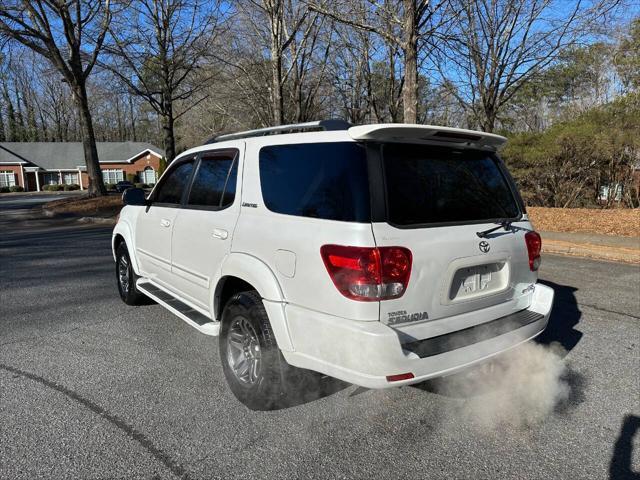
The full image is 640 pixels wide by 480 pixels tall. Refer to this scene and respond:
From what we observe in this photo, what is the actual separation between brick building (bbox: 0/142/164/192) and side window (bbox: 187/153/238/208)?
180 feet

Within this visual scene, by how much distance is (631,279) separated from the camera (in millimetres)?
6840

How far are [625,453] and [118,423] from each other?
10.1ft

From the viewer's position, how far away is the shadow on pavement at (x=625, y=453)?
2.38 meters

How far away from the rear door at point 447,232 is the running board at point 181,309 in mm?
1561

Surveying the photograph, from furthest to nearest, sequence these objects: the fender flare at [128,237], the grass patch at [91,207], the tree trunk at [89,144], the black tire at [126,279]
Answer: the tree trunk at [89,144] → the grass patch at [91,207] → the black tire at [126,279] → the fender flare at [128,237]

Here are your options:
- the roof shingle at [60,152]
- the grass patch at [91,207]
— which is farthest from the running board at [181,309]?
the roof shingle at [60,152]

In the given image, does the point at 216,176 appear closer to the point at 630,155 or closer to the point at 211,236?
the point at 211,236

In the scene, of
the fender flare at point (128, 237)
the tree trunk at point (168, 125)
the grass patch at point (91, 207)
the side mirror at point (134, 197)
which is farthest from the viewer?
the tree trunk at point (168, 125)

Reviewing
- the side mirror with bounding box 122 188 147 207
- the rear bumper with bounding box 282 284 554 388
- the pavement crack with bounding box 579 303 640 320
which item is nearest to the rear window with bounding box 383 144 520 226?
the rear bumper with bounding box 282 284 554 388

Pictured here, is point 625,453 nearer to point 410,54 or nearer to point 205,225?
point 205,225

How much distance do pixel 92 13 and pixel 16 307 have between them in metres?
18.5

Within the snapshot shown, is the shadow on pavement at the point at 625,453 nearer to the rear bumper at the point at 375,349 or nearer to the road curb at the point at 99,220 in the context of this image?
the rear bumper at the point at 375,349

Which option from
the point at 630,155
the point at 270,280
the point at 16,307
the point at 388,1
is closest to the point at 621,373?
the point at 270,280

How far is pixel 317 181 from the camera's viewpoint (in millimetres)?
2705
